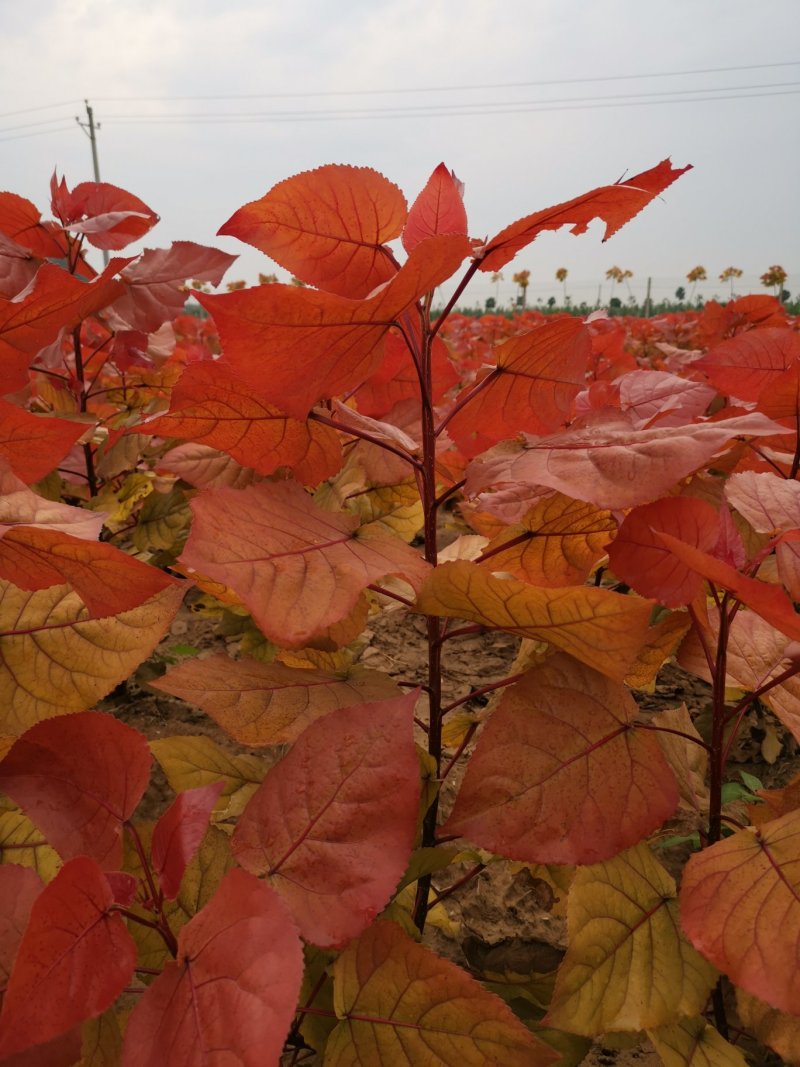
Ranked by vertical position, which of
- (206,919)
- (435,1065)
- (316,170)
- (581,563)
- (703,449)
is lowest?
(435,1065)

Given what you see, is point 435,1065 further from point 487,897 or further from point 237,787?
point 487,897

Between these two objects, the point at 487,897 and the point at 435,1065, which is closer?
the point at 435,1065

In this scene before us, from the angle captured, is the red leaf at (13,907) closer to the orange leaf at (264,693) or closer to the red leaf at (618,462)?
the orange leaf at (264,693)

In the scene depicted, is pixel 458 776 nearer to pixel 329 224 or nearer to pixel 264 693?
pixel 264 693

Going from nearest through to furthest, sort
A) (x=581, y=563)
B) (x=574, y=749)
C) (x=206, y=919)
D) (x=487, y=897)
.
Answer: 1. (x=206, y=919)
2. (x=574, y=749)
3. (x=581, y=563)
4. (x=487, y=897)

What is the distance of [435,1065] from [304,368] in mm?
467

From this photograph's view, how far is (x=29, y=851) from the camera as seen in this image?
0.68 m

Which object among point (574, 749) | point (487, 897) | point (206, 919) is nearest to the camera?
point (206, 919)

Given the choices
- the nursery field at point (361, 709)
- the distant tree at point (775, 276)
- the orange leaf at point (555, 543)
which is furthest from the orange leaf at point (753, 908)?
the distant tree at point (775, 276)

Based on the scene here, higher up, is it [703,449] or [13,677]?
[703,449]

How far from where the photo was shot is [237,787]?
0.72m

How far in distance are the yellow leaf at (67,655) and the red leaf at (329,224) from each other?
0.27 m

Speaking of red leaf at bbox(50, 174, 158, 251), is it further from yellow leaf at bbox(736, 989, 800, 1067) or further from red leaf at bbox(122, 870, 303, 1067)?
yellow leaf at bbox(736, 989, 800, 1067)

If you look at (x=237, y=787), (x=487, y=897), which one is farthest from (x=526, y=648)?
(x=487, y=897)
